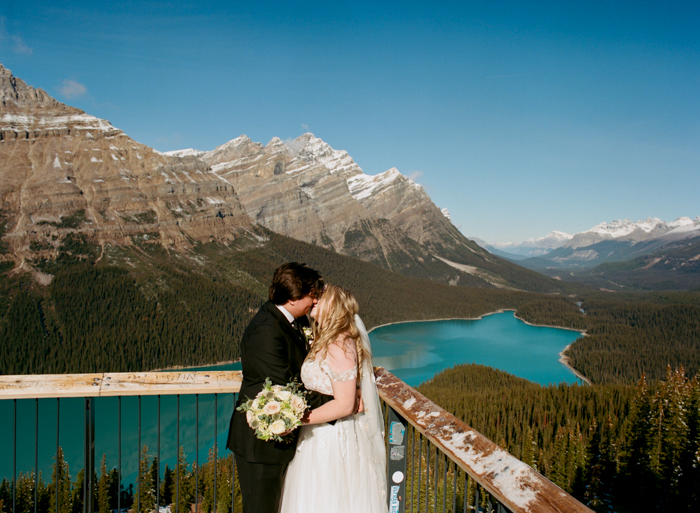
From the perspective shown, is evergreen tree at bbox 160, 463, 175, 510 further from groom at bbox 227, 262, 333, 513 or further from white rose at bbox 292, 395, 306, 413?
white rose at bbox 292, 395, 306, 413

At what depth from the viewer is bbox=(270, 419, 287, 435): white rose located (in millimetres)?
3320

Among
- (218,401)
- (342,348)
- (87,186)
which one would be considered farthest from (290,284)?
(87,186)

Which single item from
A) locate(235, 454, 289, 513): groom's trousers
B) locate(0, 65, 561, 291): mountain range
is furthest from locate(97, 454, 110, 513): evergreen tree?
locate(0, 65, 561, 291): mountain range

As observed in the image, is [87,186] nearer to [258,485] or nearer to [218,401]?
[218,401]

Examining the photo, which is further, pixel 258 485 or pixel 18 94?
pixel 18 94

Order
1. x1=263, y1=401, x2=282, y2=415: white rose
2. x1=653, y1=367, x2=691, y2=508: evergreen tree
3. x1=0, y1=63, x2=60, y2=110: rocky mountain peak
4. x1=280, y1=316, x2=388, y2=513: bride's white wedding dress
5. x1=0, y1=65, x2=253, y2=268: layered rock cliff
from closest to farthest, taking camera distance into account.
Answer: x1=263, y1=401, x2=282, y2=415: white rose < x1=280, y1=316, x2=388, y2=513: bride's white wedding dress < x1=653, y1=367, x2=691, y2=508: evergreen tree < x1=0, y1=65, x2=253, y2=268: layered rock cliff < x1=0, y1=63, x2=60, y2=110: rocky mountain peak

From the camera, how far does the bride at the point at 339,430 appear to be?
141 inches

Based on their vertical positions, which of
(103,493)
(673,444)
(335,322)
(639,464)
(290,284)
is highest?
(290,284)

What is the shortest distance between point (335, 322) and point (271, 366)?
0.58 metres

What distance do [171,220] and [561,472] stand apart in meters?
162

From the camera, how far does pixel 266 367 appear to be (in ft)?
11.7

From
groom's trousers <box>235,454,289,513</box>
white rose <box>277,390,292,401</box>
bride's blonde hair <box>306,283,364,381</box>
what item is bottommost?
Answer: groom's trousers <box>235,454,289,513</box>

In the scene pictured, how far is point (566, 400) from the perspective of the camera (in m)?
55.3

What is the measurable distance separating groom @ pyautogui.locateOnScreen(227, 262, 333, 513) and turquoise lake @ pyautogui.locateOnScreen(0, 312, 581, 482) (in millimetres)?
534
